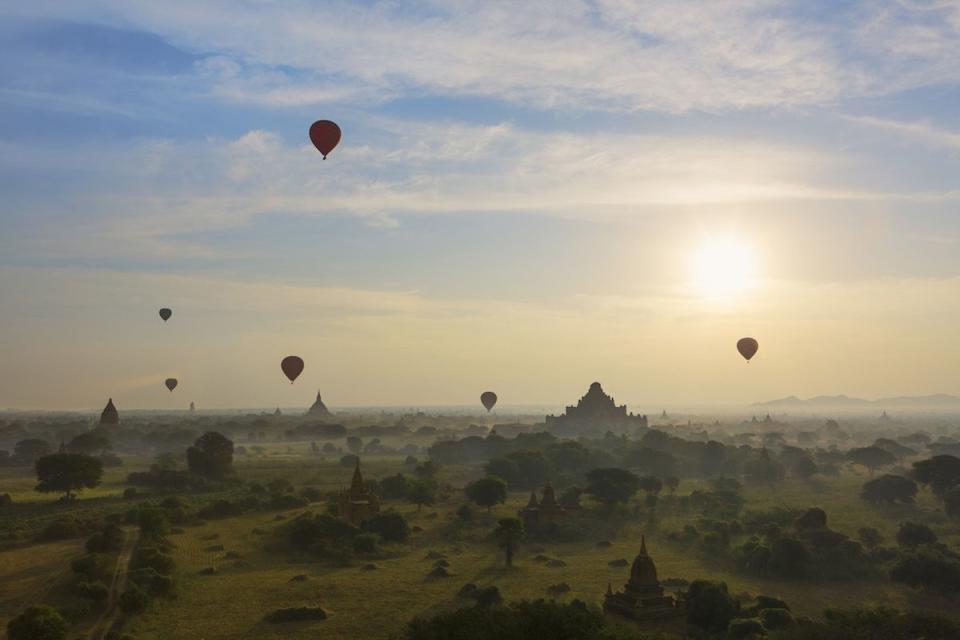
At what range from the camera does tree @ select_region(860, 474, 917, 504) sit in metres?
68.7

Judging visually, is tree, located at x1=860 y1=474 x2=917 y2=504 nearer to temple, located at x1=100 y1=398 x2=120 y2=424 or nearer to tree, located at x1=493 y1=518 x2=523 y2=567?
tree, located at x1=493 y1=518 x2=523 y2=567

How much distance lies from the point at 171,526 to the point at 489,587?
26.8m

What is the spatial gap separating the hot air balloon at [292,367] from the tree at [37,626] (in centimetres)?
4243

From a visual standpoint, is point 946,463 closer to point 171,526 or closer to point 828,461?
point 828,461

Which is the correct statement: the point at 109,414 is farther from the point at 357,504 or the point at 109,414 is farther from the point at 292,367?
the point at 357,504

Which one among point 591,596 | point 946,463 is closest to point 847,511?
point 946,463

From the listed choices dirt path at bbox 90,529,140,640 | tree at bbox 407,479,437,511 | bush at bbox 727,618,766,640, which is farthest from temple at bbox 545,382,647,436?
bush at bbox 727,618,766,640

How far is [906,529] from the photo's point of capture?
52219 mm

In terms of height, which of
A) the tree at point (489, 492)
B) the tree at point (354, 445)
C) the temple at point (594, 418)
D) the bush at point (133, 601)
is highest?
the temple at point (594, 418)

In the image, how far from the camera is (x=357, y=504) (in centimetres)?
5731

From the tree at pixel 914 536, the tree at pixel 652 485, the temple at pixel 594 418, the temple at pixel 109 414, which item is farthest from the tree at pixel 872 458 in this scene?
the temple at pixel 109 414

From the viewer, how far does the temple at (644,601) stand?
33.8m

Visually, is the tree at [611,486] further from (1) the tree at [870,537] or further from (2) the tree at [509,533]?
(2) the tree at [509,533]

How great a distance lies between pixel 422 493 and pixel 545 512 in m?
10.6
